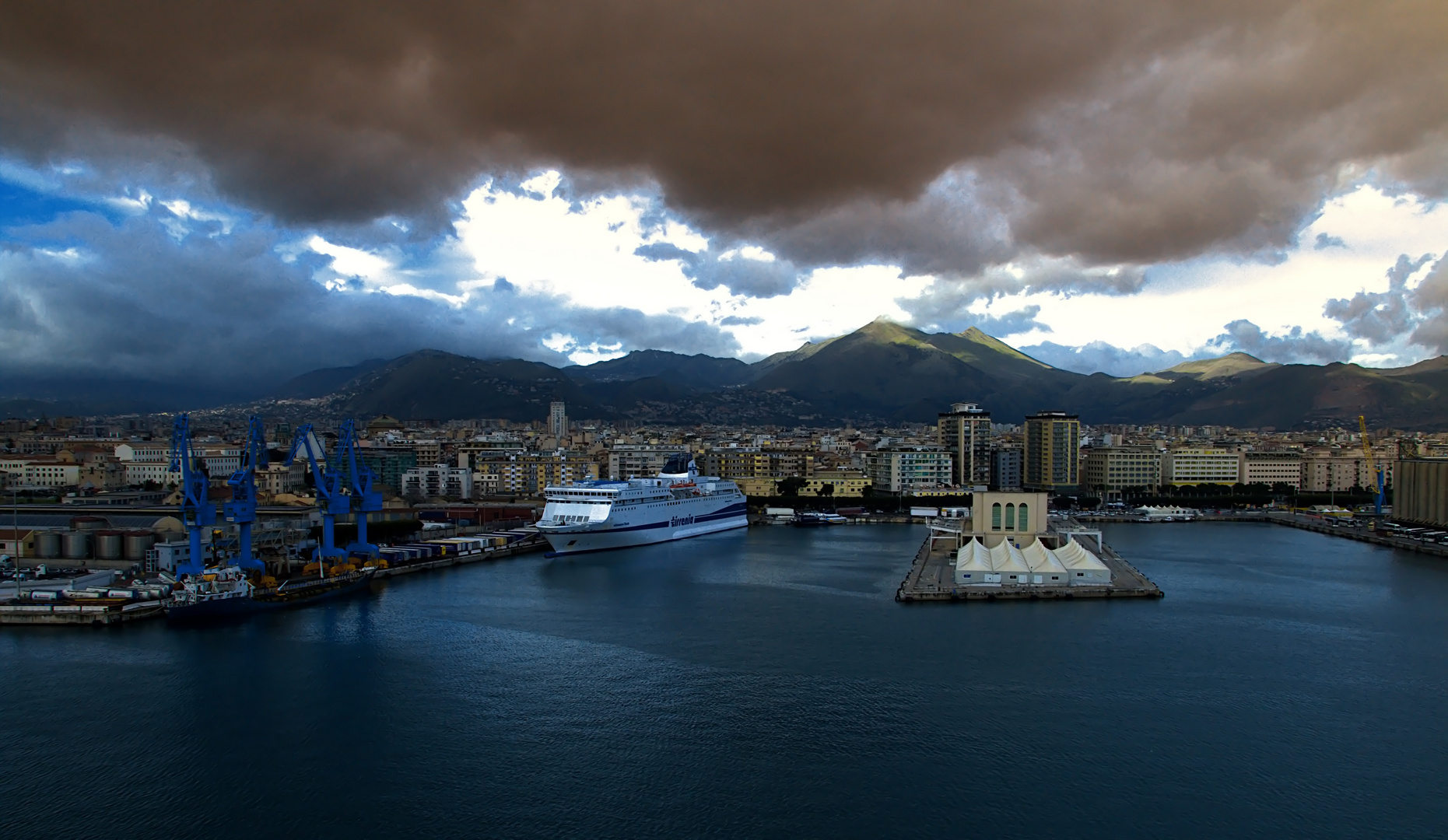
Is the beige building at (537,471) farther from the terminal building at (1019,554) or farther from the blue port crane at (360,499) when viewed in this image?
the terminal building at (1019,554)

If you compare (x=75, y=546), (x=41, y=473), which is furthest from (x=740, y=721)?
(x=41, y=473)

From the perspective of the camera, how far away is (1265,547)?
21188 millimetres

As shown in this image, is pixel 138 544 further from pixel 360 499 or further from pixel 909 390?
pixel 909 390

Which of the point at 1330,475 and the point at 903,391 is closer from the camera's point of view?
the point at 1330,475

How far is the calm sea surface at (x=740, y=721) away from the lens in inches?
262

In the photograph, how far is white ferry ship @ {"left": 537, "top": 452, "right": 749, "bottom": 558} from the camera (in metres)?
20.2

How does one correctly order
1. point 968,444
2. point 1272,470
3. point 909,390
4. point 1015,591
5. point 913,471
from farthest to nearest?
1. point 909,390
2. point 968,444
3. point 1272,470
4. point 913,471
5. point 1015,591

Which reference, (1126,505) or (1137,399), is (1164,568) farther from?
(1137,399)

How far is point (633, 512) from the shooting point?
70.5 ft

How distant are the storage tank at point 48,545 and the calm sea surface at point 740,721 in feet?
18.1

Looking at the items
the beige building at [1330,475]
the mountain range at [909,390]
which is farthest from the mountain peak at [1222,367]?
the beige building at [1330,475]

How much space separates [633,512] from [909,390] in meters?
116

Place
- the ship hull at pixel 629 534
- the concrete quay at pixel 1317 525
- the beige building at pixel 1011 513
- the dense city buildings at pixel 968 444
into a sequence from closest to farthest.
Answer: the beige building at pixel 1011 513 < the ship hull at pixel 629 534 < the concrete quay at pixel 1317 525 < the dense city buildings at pixel 968 444

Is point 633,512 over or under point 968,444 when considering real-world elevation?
under
